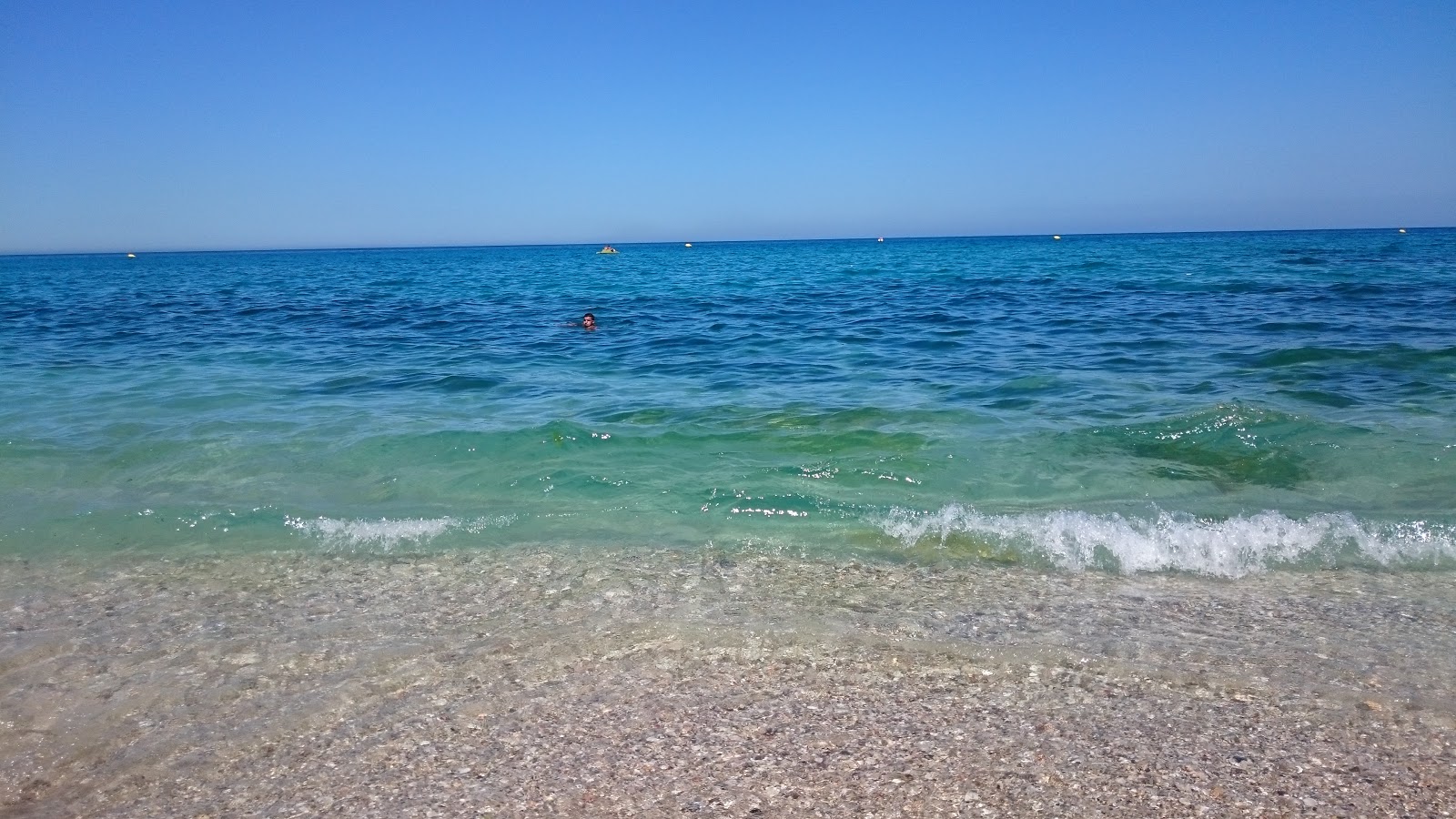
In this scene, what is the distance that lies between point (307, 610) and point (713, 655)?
2544 mm

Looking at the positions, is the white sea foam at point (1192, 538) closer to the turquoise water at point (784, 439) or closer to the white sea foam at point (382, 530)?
the turquoise water at point (784, 439)

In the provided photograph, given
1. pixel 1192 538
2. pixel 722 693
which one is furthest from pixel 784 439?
pixel 722 693

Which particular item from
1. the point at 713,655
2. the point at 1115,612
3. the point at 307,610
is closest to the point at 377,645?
the point at 307,610

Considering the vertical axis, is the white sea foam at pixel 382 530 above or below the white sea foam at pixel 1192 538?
above

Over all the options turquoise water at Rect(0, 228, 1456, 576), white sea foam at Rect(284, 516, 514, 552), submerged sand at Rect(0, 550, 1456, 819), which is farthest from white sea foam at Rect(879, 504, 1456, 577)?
white sea foam at Rect(284, 516, 514, 552)

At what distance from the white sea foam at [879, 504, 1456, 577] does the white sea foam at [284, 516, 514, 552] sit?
3208mm

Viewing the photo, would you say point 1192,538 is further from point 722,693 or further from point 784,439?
point 784,439

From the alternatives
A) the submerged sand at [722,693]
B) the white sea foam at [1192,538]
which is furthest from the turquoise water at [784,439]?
the submerged sand at [722,693]

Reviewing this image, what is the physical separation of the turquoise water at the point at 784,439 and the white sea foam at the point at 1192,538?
0.03 metres

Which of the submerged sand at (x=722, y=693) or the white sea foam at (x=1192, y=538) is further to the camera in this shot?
the white sea foam at (x=1192, y=538)

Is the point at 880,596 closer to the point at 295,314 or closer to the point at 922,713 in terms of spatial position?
the point at 922,713

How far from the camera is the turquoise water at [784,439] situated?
21.0 ft

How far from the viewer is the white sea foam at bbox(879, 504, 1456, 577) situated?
5.78m

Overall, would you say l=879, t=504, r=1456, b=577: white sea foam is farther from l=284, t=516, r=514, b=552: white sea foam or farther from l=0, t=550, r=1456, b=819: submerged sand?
l=284, t=516, r=514, b=552: white sea foam
